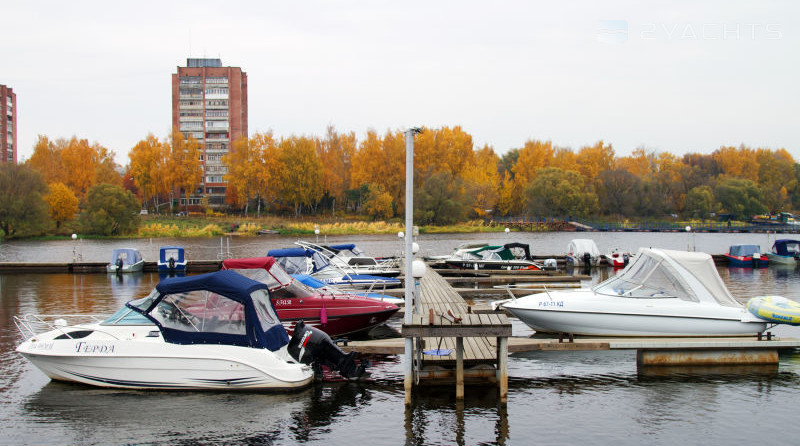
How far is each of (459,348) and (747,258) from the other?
122 feet

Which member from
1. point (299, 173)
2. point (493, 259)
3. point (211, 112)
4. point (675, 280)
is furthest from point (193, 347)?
point (211, 112)

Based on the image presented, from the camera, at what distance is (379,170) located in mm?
104062

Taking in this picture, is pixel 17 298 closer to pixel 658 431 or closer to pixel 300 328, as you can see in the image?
pixel 300 328

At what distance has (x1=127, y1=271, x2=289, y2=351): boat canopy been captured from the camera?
539 inches

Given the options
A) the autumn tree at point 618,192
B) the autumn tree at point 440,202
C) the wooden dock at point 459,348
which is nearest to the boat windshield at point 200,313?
the wooden dock at point 459,348

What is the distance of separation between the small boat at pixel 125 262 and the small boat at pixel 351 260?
14102 mm

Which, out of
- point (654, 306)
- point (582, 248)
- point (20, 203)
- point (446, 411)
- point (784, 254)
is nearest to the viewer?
point (446, 411)

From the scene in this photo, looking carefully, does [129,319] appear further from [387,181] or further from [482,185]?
[482,185]

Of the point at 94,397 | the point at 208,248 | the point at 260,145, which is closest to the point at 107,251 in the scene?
the point at 208,248

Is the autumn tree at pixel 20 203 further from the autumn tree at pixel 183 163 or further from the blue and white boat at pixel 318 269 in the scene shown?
the blue and white boat at pixel 318 269

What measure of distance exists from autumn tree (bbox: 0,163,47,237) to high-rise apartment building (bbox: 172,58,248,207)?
38421mm

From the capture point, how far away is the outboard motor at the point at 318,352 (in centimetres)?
1429

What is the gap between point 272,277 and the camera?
18.0m

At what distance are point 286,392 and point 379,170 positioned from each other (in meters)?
91.0
